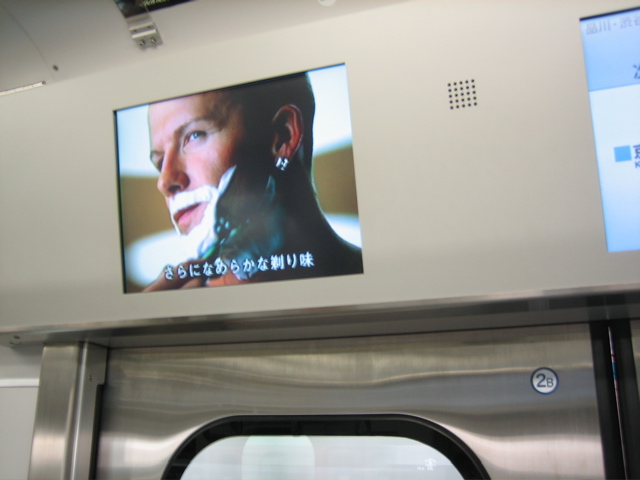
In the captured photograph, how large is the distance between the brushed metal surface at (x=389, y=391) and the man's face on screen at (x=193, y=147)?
0.55 m

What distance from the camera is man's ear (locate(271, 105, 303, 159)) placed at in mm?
1571

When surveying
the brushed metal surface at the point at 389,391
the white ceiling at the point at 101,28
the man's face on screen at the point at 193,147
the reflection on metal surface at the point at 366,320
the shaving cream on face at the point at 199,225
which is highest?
the white ceiling at the point at 101,28

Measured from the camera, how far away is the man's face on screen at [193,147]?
163 cm

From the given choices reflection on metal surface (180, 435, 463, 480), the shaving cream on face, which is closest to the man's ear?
the shaving cream on face

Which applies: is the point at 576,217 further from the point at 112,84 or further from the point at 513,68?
the point at 112,84

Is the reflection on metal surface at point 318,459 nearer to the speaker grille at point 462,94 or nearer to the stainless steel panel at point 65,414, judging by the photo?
the stainless steel panel at point 65,414

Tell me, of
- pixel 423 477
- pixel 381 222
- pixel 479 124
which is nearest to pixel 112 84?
pixel 381 222

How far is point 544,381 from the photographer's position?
1634 mm

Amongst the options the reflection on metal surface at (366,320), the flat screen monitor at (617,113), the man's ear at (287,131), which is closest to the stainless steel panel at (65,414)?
the reflection on metal surface at (366,320)

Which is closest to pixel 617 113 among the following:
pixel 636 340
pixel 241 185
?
pixel 636 340

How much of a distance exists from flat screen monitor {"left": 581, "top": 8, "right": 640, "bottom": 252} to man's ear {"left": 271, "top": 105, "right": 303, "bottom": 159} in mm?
736

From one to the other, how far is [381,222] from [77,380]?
3.95ft

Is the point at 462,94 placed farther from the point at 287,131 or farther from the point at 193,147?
the point at 193,147

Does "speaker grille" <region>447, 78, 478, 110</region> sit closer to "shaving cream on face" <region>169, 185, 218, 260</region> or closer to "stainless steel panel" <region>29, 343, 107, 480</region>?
"shaving cream on face" <region>169, 185, 218, 260</region>
